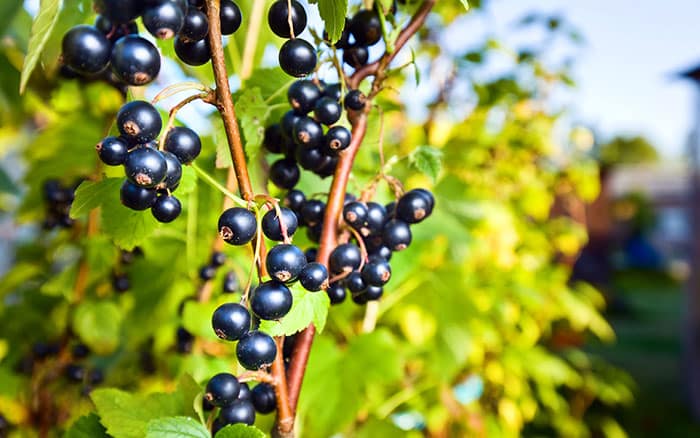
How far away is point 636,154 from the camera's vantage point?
19594 millimetres

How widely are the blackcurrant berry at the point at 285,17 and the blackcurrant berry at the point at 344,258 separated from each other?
0.73 ft

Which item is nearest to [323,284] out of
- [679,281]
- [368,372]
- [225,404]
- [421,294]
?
[225,404]

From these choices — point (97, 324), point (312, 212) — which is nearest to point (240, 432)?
point (312, 212)

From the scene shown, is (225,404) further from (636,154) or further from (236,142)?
(636,154)

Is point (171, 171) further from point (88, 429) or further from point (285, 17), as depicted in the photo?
point (88, 429)

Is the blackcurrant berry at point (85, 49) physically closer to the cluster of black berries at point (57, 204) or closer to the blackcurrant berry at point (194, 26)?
the blackcurrant berry at point (194, 26)

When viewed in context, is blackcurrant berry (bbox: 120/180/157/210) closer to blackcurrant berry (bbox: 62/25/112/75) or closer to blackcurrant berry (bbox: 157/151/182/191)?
blackcurrant berry (bbox: 157/151/182/191)

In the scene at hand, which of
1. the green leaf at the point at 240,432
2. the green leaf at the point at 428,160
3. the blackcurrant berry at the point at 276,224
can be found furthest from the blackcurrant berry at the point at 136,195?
the green leaf at the point at 428,160

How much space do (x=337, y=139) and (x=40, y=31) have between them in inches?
11.2

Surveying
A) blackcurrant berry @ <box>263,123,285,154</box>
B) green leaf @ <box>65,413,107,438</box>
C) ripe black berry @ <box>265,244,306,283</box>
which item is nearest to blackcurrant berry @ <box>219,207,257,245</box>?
ripe black berry @ <box>265,244,306,283</box>

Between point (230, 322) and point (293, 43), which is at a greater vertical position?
point (293, 43)

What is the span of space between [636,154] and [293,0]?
21.6m

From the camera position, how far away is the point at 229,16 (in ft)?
1.74

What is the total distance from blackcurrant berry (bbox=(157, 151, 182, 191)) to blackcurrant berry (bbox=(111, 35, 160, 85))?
8 cm
